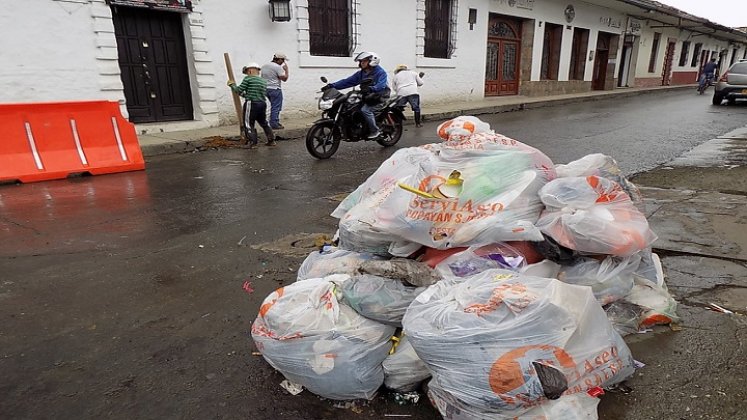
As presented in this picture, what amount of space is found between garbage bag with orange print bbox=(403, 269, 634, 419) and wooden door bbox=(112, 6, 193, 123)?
9.85 metres

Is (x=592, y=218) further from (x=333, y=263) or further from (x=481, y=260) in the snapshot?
(x=333, y=263)

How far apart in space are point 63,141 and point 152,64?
4.08 m

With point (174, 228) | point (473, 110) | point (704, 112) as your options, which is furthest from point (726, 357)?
point (704, 112)

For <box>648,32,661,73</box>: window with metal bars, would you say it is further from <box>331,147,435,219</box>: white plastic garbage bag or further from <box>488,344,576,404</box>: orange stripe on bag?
<box>488,344,576,404</box>: orange stripe on bag

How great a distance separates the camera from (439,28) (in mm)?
16266

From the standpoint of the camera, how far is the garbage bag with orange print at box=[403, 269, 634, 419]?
166 centimetres

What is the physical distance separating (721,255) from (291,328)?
10.1ft

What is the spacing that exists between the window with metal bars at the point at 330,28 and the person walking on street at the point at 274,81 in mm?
2001

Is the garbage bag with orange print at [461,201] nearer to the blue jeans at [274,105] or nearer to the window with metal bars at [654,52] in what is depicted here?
the blue jeans at [274,105]

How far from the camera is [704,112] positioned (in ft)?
48.7

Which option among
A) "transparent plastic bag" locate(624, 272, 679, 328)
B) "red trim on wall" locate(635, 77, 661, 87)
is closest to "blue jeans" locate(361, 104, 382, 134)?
"transparent plastic bag" locate(624, 272, 679, 328)

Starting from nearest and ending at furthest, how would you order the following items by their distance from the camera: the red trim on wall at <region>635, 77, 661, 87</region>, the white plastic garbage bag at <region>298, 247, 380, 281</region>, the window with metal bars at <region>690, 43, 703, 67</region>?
the white plastic garbage bag at <region>298, 247, 380, 281</region>, the red trim on wall at <region>635, 77, 661, 87</region>, the window with metal bars at <region>690, 43, 703, 67</region>

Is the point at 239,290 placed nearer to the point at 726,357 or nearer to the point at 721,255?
the point at 726,357

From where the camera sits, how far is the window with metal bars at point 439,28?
15.8 m
